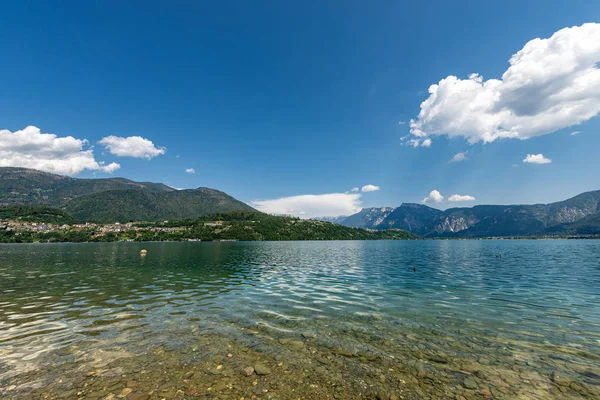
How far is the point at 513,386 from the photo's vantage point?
1216 cm

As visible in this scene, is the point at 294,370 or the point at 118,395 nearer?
the point at 118,395

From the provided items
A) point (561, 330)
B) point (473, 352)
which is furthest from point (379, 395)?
point (561, 330)

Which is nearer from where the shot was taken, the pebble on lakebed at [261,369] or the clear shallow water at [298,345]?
the clear shallow water at [298,345]

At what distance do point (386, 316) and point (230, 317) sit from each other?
44.0ft

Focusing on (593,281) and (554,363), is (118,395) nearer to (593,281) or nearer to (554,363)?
(554,363)

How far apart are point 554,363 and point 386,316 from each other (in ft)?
35.7

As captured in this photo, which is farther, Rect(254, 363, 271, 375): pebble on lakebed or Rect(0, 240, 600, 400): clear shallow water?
Rect(254, 363, 271, 375): pebble on lakebed

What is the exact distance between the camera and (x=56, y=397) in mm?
10711

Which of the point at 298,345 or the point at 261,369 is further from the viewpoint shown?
the point at 298,345

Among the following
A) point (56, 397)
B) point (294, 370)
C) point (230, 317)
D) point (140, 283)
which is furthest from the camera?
point (140, 283)

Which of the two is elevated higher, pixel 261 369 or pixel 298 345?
pixel 261 369

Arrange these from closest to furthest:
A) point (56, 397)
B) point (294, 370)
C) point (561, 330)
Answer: point (56, 397) < point (294, 370) < point (561, 330)

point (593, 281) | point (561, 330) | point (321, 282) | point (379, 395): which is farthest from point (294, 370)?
point (593, 281)

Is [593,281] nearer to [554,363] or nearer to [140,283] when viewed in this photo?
[554,363]
